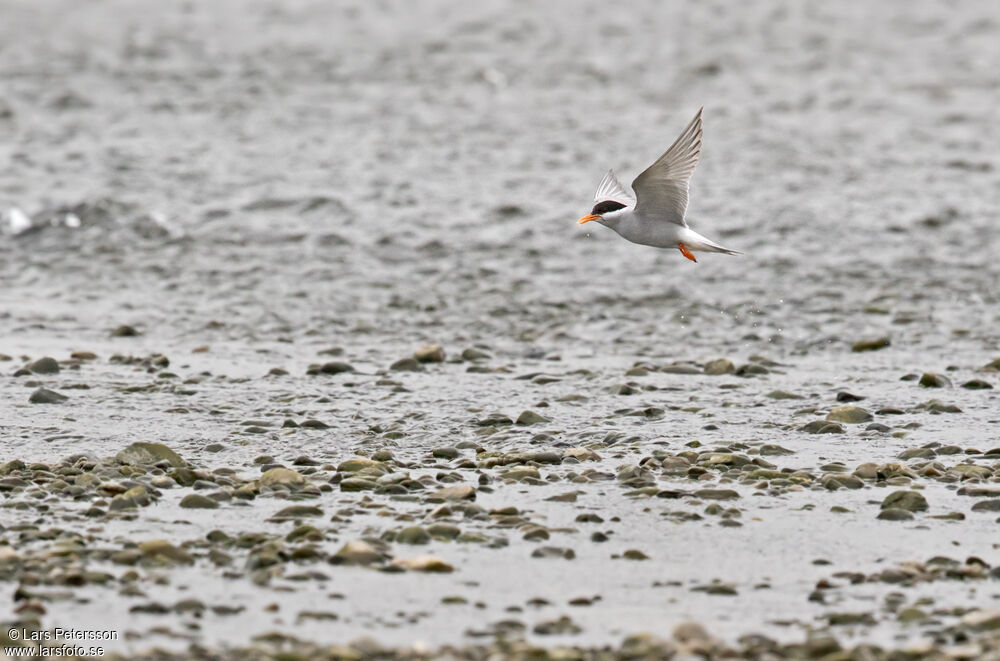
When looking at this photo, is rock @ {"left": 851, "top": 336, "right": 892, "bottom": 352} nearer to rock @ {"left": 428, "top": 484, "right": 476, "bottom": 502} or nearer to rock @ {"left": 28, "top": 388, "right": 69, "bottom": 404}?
rock @ {"left": 428, "top": 484, "right": 476, "bottom": 502}

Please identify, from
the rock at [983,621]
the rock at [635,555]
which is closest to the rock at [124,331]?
the rock at [635,555]

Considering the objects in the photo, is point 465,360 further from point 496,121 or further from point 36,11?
point 36,11

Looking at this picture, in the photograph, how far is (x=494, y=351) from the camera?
12.6m

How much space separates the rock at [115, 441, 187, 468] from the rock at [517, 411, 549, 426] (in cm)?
230

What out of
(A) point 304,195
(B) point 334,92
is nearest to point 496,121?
(B) point 334,92

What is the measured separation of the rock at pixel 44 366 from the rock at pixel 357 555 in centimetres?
473

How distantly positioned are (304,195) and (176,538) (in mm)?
10166

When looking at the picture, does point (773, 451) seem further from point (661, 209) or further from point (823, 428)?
point (661, 209)

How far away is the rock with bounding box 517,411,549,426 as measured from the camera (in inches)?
406

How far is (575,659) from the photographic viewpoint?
6316mm

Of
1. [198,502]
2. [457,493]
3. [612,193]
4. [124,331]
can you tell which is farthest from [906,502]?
[124,331]

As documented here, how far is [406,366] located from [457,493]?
11.6ft

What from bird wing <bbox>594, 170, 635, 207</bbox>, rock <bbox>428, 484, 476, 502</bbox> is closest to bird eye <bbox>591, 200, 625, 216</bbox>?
bird wing <bbox>594, 170, 635, 207</bbox>

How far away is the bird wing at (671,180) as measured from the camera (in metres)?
9.49
